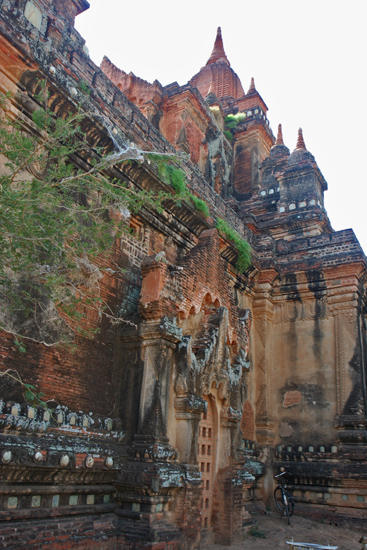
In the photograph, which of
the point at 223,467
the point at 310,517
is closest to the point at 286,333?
the point at 310,517

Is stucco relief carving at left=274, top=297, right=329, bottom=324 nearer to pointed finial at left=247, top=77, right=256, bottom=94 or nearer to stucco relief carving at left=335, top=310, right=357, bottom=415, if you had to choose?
stucco relief carving at left=335, top=310, right=357, bottom=415

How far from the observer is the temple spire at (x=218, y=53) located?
29.5 meters

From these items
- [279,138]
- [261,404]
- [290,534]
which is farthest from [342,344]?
[279,138]

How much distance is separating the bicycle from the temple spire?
24035 mm

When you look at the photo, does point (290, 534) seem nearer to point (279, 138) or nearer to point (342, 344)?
point (342, 344)

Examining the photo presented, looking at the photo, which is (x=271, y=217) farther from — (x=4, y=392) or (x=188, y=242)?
(x=4, y=392)

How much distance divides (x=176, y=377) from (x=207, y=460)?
6.18 feet

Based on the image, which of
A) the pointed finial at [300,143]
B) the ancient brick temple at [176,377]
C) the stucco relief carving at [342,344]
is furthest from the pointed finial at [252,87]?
the stucco relief carving at [342,344]

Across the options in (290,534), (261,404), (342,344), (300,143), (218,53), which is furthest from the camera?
(218,53)

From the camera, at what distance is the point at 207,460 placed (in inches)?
344

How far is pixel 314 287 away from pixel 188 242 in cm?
479

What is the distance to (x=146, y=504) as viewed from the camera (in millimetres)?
6875

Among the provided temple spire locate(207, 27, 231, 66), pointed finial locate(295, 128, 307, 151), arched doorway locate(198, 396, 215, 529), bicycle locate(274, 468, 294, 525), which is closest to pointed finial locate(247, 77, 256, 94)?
temple spire locate(207, 27, 231, 66)

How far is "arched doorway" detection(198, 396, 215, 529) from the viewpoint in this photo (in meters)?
8.52
